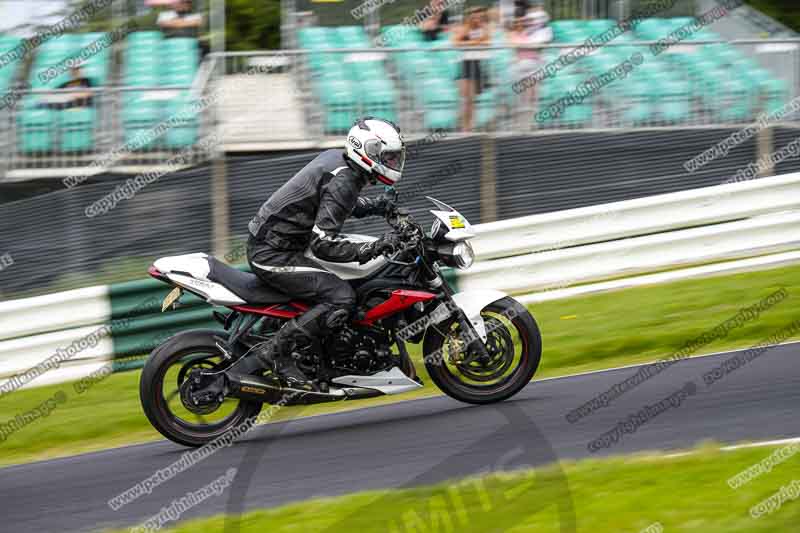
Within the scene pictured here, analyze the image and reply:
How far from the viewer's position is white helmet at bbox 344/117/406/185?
7.14 m

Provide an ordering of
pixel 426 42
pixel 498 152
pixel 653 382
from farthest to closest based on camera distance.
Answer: pixel 426 42
pixel 498 152
pixel 653 382

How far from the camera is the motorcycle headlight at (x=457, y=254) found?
729 centimetres

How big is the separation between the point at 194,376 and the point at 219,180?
12.9ft

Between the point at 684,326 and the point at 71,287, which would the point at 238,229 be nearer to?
the point at 71,287

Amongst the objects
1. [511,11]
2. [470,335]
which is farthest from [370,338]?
[511,11]

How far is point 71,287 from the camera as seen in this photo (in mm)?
10469

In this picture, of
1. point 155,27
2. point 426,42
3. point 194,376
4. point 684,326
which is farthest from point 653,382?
point 155,27

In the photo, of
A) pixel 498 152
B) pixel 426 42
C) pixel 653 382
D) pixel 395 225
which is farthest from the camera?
pixel 426 42

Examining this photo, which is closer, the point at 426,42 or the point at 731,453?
the point at 731,453

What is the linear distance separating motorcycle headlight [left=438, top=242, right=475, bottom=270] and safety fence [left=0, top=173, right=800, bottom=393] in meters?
3.19

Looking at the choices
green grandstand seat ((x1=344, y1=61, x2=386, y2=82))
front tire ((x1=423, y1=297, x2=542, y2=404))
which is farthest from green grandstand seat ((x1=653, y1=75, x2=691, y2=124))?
front tire ((x1=423, y1=297, x2=542, y2=404))

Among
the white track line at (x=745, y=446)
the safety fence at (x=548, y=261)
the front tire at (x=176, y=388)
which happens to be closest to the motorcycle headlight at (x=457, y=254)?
the front tire at (x=176, y=388)

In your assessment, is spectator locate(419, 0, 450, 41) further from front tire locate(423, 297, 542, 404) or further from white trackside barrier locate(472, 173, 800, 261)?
front tire locate(423, 297, 542, 404)

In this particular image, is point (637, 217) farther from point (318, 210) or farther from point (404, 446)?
point (404, 446)
